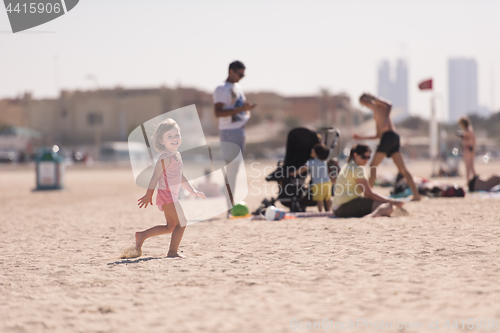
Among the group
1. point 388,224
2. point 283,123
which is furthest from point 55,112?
point 388,224

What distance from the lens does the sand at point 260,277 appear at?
2.87m

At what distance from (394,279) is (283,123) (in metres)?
75.4

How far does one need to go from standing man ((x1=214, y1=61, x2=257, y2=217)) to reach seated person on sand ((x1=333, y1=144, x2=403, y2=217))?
1.35 metres

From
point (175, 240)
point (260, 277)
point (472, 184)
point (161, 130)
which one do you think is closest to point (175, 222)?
point (175, 240)

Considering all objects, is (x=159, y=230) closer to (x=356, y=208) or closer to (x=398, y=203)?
(x=356, y=208)

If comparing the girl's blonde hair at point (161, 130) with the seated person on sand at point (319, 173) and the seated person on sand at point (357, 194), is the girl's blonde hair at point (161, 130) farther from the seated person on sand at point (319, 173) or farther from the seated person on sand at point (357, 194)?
the seated person on sand at point (319, 173)

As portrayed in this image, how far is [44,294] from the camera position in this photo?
3492 millimetres

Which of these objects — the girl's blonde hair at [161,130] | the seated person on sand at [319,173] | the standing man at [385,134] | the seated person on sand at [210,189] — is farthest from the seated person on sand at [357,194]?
the seated person on sand at [210,189]

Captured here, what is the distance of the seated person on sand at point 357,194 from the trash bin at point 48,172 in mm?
11204

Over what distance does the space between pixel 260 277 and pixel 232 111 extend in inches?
137

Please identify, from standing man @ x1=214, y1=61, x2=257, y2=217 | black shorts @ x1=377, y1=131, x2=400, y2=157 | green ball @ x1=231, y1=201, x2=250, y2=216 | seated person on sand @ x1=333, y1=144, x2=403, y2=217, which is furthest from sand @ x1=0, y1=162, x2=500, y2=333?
black shorts @ x1=377, y1=131, x2=400, y2=157

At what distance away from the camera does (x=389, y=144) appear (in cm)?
828

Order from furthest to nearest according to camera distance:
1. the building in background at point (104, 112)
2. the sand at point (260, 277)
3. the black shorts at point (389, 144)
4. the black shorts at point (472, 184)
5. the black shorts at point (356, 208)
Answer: the building in background at point (104, 112) < the black shorts at point (472, 184) < the black shorts at point (389, 144) < the black shorts at point (356, 208) < the sand at point (260, 277)

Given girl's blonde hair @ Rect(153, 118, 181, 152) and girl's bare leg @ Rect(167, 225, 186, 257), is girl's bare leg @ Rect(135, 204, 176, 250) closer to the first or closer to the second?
girl's bare leg @ Rect(167, 225, 186, 257)
